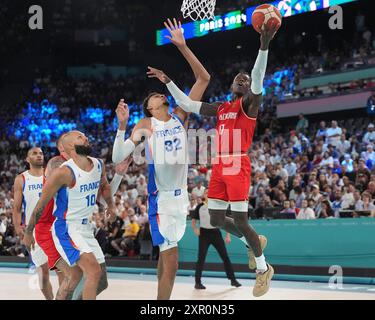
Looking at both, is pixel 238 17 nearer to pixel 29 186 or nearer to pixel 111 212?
pixel 29 186

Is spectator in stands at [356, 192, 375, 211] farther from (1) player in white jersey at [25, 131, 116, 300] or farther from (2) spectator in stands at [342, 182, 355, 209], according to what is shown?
(1) player in white jersey at [25, 131, 116, 300]

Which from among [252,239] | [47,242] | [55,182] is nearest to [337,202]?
[252,239]

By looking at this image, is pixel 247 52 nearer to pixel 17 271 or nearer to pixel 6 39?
pixel 6 39

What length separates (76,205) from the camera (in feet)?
20.5

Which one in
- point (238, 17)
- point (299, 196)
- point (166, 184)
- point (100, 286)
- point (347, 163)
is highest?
point (238, 17)

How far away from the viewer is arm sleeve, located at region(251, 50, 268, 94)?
6457 millimetres

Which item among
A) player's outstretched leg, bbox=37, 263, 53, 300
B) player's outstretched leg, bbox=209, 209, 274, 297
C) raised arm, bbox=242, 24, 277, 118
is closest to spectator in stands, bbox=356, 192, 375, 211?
player's outstretched leg, bbox=209, 209, 274, 297

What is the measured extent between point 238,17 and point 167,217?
1873 centimetres

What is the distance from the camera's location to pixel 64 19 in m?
33.5

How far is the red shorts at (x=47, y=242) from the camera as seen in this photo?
263 inches

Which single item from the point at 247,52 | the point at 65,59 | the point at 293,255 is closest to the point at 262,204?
the point at 293,255

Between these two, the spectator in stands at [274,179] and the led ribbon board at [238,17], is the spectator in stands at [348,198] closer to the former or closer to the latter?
the spectator in stands at [274,179]

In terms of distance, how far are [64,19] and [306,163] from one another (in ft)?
70.5

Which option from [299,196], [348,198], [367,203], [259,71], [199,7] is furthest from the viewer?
[299,196]
